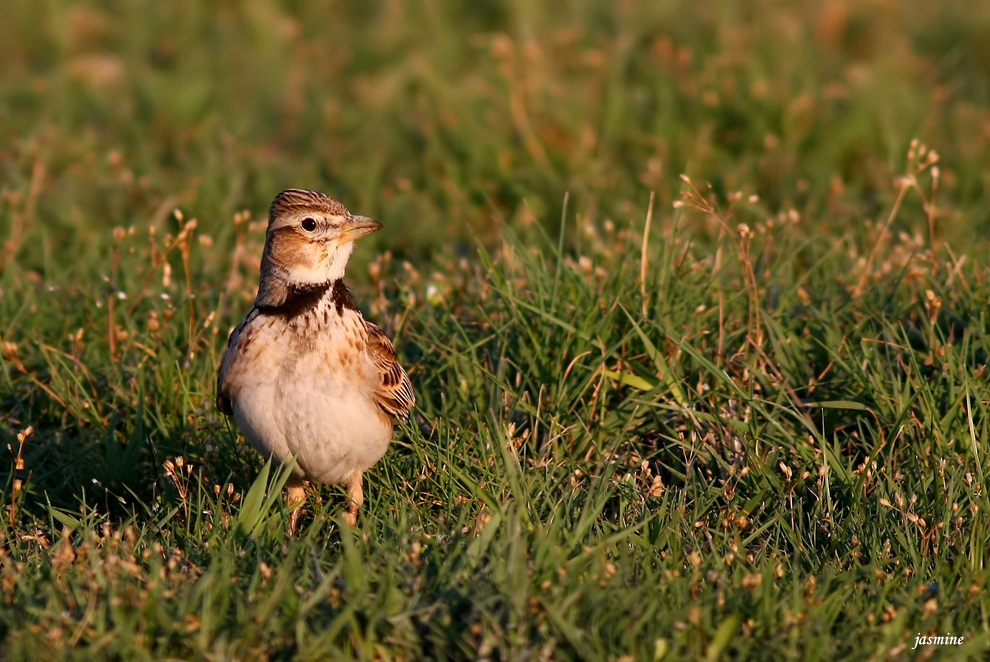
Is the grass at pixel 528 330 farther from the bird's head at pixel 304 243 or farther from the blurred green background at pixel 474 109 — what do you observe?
the bird's head at pixel 304 243

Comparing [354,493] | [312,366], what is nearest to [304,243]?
[312,366]

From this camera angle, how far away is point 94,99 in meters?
10.7

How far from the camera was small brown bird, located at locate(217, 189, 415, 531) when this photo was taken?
17.0 feet

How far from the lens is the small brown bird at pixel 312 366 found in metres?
5.19

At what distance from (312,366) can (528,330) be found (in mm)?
1350

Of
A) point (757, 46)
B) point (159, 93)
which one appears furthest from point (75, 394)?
point (757, 46)

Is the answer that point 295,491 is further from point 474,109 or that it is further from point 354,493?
point 474,109

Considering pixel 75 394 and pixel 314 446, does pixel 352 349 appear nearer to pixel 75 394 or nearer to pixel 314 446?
pixel 314 446

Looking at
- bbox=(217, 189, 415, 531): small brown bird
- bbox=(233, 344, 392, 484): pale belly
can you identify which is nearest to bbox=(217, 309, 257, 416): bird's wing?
bbox=(217, 189, 415, 531): small brown bird

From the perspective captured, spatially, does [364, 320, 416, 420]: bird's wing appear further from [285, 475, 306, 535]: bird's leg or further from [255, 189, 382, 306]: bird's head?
[285, 475, 306, 535]: bird's leg

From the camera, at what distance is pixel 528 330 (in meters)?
6.22

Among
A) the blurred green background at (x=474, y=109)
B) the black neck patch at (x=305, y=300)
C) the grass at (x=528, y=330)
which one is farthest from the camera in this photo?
the blurred green background at (x=474, y=109)

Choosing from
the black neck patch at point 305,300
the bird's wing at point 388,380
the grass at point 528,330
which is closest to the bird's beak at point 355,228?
the black neck patch at point 305,300

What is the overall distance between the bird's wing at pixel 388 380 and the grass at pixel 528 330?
0.23 metres
